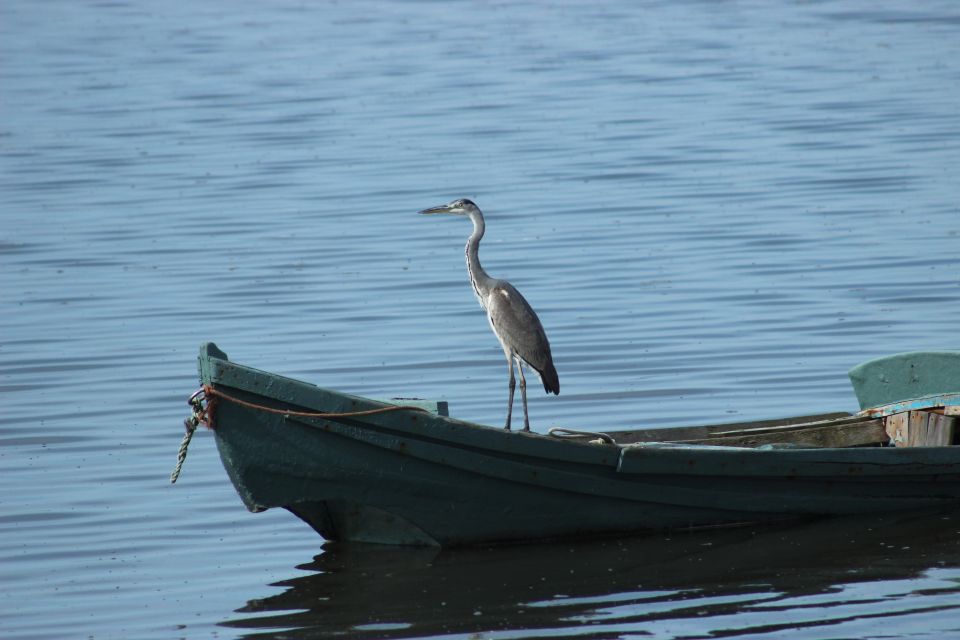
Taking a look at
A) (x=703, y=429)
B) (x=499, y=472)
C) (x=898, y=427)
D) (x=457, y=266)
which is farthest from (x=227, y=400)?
(x=457, y=266)

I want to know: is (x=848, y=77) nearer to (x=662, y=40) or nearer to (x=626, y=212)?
(x=662, y=40)

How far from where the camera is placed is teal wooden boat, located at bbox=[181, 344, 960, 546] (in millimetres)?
9055

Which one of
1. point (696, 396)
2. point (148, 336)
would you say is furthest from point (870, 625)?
point (148, 336)

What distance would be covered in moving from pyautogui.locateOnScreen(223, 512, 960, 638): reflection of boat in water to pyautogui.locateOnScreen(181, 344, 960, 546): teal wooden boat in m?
0.13

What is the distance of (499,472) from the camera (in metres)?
9.27

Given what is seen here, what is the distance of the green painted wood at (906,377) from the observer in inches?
432

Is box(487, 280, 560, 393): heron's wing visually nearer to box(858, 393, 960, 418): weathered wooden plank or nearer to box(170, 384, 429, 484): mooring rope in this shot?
box(170, 384, 429, 484): mooring rope

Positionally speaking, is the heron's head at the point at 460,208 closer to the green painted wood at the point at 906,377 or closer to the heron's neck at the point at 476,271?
the heron's neck at the point at 476,271

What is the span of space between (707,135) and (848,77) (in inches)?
231

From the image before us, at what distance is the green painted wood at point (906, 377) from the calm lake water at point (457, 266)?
138 centimetres

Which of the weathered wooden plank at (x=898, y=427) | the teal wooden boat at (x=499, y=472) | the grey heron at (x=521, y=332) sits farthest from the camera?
the weathered wooden plank at (x=898, y=427)

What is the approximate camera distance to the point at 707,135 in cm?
2858

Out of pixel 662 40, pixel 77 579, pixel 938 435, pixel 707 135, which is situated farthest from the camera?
pixel 662 40

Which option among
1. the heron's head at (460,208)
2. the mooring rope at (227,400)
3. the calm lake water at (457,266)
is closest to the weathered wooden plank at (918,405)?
the calm lake water at (457,266)
